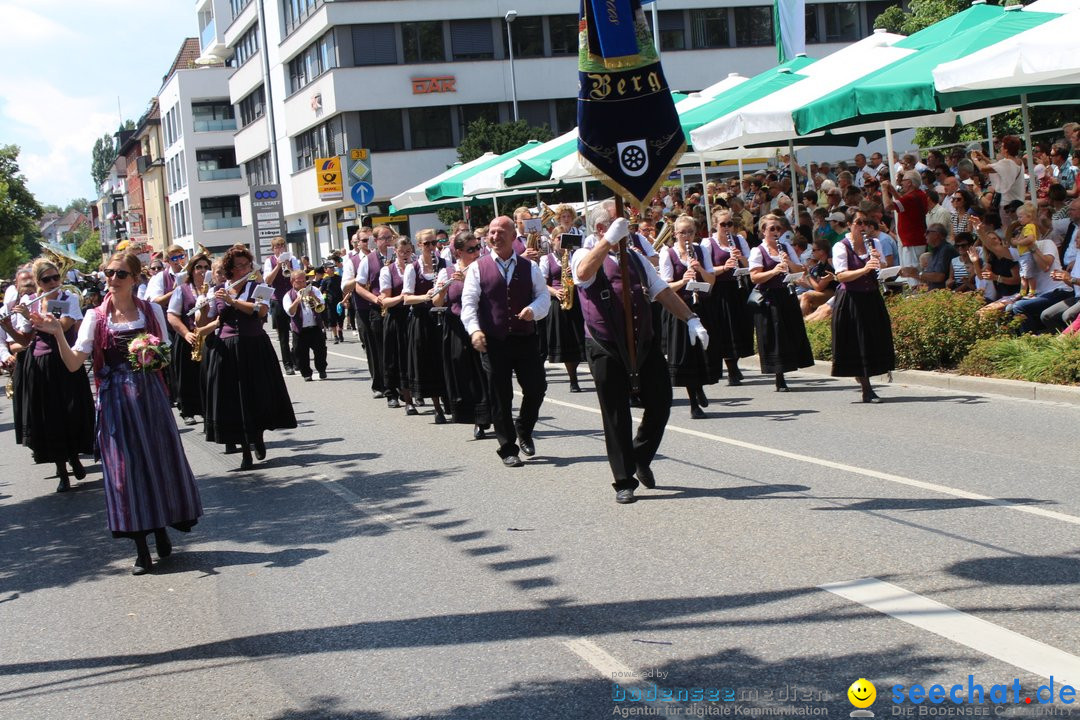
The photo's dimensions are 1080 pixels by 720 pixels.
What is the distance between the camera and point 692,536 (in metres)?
7.26

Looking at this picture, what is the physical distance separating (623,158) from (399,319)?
647 cm

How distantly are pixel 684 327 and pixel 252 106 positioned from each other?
56296 mm

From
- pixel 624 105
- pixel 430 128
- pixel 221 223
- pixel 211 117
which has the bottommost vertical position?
pixel 624 105

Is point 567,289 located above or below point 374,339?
above

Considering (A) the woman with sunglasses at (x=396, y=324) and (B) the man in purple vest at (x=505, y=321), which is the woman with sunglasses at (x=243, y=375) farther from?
(A) the woman with sunglasses at (x=396, y=324)

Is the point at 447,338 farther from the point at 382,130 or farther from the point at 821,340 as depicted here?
the point at 382,130

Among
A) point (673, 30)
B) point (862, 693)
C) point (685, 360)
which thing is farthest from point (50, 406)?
point (673, 30)

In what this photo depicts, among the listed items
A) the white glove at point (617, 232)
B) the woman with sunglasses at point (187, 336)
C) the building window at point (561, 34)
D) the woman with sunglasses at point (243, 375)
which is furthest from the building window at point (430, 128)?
the white glove at point (617, 232)

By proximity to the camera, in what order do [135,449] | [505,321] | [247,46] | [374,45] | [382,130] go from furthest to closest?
[247,46] → [382,130] → [374,45] → [505,321] → [135,449]

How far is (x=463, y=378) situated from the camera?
11.9 metres

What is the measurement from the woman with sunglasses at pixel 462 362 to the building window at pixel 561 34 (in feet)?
130

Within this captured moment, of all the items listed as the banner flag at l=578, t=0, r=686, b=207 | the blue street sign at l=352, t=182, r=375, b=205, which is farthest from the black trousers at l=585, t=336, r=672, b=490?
the blue street sign at l=352, t=182, r=375, b=205

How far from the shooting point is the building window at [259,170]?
6344cm

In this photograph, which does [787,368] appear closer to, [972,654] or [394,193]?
[972,654]
